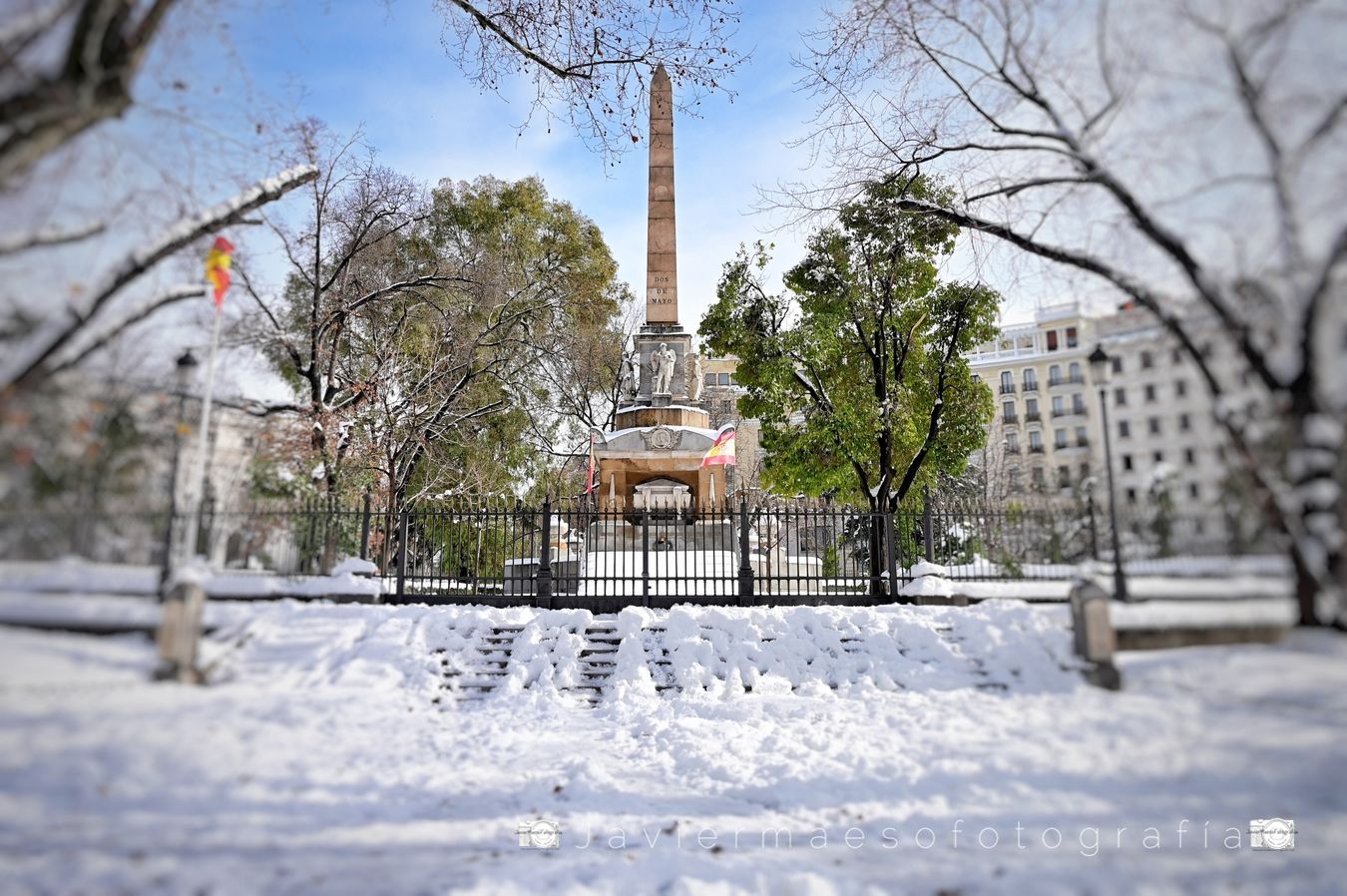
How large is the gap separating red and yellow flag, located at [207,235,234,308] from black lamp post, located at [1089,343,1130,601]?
1618 mm

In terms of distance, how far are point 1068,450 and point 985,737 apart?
632 millimetres

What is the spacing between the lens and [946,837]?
142 cm

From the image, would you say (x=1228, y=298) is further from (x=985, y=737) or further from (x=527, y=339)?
(x=527, y=339)

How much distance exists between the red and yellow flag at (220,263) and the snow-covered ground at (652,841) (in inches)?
23.6

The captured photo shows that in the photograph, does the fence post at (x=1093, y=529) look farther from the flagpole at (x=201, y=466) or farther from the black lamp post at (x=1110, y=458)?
the flagpole at (x=201, y=466)

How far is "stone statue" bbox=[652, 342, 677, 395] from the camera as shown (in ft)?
68.6

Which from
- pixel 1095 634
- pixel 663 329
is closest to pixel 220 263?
pixel 1095 634

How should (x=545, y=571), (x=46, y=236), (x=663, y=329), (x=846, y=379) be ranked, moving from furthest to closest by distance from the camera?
1. (x=663, y=329)
2. (x=846, y=379)
3. (x=545, y=571)
4. (x=46, y=236)

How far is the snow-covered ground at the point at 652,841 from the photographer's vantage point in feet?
3.01

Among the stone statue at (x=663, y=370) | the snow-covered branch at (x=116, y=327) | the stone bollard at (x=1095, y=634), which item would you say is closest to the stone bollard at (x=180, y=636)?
the snow-covered branch at (x=116, y=327)

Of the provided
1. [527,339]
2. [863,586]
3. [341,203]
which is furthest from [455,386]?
[341,203]

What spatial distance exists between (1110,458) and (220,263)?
166 centimetres

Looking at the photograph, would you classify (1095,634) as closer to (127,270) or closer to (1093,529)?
(1093,529)

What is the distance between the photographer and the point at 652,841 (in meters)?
2.14
